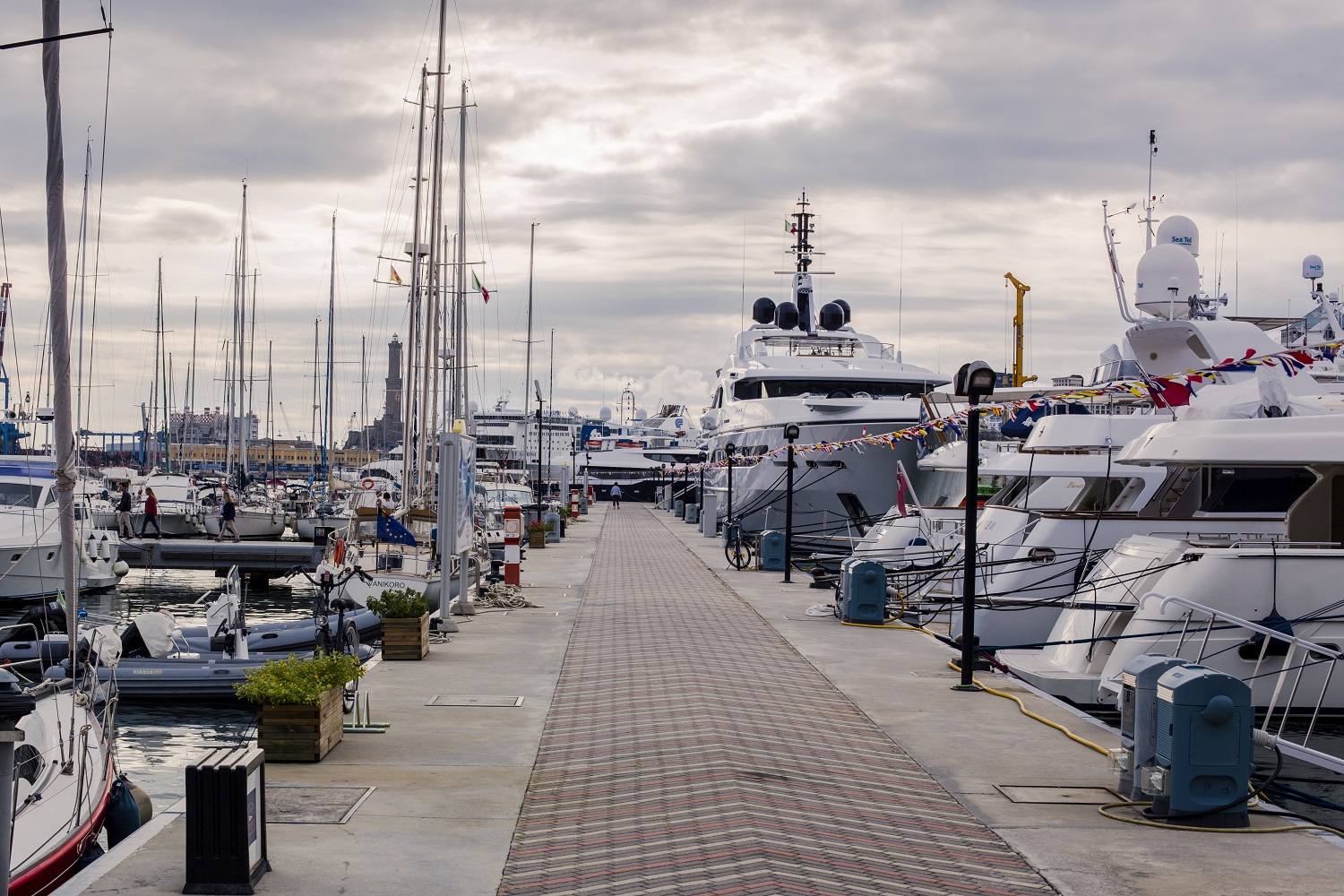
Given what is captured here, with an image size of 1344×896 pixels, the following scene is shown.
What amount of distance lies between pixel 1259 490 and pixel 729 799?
1257cm

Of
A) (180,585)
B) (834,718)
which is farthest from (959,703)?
(180,585)

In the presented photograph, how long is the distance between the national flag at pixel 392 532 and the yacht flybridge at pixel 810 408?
15690mm

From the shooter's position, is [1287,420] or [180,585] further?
[180,585]

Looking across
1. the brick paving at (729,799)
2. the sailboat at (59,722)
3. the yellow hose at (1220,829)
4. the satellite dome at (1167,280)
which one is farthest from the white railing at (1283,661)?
the satellite dome at (1167,280)

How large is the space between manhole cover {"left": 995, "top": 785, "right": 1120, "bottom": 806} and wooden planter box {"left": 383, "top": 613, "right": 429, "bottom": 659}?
25.8 ft

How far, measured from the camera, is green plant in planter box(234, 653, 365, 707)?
9.50 metres

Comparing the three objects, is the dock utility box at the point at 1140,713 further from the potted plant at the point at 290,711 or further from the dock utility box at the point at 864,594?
the dock utility box at the point at 864,594

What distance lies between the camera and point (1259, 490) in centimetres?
1803

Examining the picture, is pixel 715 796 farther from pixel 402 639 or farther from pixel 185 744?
pixel 185 744

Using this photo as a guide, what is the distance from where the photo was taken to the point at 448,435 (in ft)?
55.2

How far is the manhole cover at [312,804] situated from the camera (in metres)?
7.96

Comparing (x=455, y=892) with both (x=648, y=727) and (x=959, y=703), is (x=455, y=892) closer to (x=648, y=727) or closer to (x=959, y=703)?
(x=648, y=727)

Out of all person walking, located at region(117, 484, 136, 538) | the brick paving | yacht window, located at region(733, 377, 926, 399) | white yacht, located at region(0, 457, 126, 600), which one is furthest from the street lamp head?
person walking, located at region(117, 484, 136, 538)

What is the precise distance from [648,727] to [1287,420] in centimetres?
961
